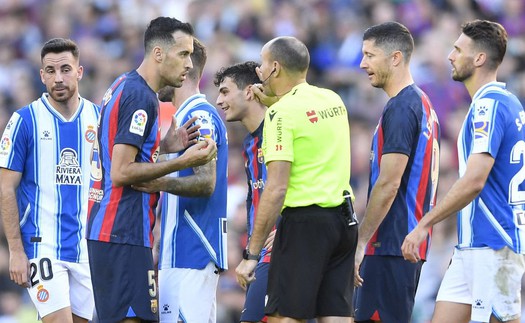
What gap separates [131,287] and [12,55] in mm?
9768

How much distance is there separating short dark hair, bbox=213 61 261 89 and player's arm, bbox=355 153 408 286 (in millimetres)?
1636

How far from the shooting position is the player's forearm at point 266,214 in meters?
7.64

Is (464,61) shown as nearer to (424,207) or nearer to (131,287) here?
(424,207)

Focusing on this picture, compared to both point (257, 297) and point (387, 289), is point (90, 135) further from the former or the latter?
point (387, 289)

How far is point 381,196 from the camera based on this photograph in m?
8.23

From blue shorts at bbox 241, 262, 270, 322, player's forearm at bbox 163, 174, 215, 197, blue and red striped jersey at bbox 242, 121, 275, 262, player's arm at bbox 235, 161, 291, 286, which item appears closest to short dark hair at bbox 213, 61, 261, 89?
blue and red striped jersey at bbox 242, 121, 275, 262

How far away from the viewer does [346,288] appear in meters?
7.93

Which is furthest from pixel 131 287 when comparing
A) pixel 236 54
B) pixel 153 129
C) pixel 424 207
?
pixel 236 54

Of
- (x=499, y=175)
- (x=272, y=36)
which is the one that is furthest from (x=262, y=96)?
(x=272, y=36)

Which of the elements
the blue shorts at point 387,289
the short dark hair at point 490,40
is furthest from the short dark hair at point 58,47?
the short dark hair at point 490,40

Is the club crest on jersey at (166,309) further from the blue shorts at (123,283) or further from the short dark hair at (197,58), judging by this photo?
the short dark hair at (197,58)

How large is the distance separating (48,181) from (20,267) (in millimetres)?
753

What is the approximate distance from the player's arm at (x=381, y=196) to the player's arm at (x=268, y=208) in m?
0.85

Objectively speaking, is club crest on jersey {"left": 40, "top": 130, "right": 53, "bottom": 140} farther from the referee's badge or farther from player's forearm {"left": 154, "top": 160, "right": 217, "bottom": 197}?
the referee's badge
